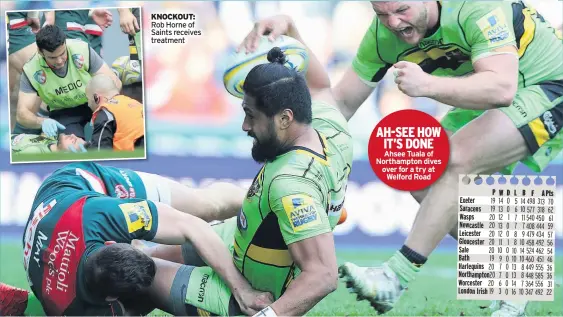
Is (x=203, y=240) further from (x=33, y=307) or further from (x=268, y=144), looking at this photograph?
(x=33, y=307)

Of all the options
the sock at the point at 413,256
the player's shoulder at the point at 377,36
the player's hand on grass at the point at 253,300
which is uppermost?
the player's shoulder at the point at 377,36

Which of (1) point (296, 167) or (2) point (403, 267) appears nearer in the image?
(1) point (296, 167)

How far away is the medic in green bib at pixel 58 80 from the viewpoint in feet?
16.2

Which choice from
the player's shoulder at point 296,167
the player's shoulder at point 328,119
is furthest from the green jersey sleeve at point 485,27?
the player's shoulder at point 296,167

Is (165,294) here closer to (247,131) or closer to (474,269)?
(247,131)

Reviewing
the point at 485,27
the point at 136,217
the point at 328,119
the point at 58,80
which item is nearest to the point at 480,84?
the point at 485,27

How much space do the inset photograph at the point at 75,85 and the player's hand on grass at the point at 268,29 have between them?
71cm

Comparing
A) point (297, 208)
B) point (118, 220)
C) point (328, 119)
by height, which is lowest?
point (118, 220)

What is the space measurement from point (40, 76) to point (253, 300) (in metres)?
2.02

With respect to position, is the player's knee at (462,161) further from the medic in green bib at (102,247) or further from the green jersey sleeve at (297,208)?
the medic in green bib at (102,247)

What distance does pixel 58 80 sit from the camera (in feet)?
16.3

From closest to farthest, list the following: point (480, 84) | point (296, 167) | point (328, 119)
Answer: point (296, 167) → point (480, 84) → point (328, 119)

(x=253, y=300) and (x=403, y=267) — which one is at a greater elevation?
(x=403, y=267)

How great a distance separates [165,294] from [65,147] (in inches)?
45.8
